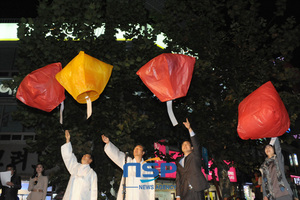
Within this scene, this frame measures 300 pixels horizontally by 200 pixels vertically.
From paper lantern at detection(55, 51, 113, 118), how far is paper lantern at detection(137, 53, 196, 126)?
812 mm

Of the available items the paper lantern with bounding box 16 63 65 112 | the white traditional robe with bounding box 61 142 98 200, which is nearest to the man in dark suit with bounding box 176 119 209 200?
the white traditional robe with bounding box 61 142 98 200

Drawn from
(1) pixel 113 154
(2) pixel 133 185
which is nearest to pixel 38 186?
(1) pixel 113 154

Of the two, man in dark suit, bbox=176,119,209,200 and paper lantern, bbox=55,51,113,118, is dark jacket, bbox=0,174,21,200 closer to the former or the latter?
paper lantern, bbox=55,51,113,118

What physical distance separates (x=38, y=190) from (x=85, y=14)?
483 cm

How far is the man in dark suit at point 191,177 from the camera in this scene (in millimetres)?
5078

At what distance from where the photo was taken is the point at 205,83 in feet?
29.8

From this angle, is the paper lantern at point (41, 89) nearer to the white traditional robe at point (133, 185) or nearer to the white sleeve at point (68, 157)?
the white sleeve at point (68, 157)

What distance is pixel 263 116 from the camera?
5.21 m

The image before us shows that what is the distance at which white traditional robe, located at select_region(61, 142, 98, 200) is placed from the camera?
566 centimetres

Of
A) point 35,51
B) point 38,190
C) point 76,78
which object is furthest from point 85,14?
point 38,190

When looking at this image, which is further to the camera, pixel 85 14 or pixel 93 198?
pixel 85 14

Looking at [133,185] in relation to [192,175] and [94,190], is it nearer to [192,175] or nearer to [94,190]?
[94,190]

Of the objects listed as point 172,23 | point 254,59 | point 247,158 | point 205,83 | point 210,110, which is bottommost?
point 247,158

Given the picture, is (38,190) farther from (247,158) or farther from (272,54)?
(272,54)
